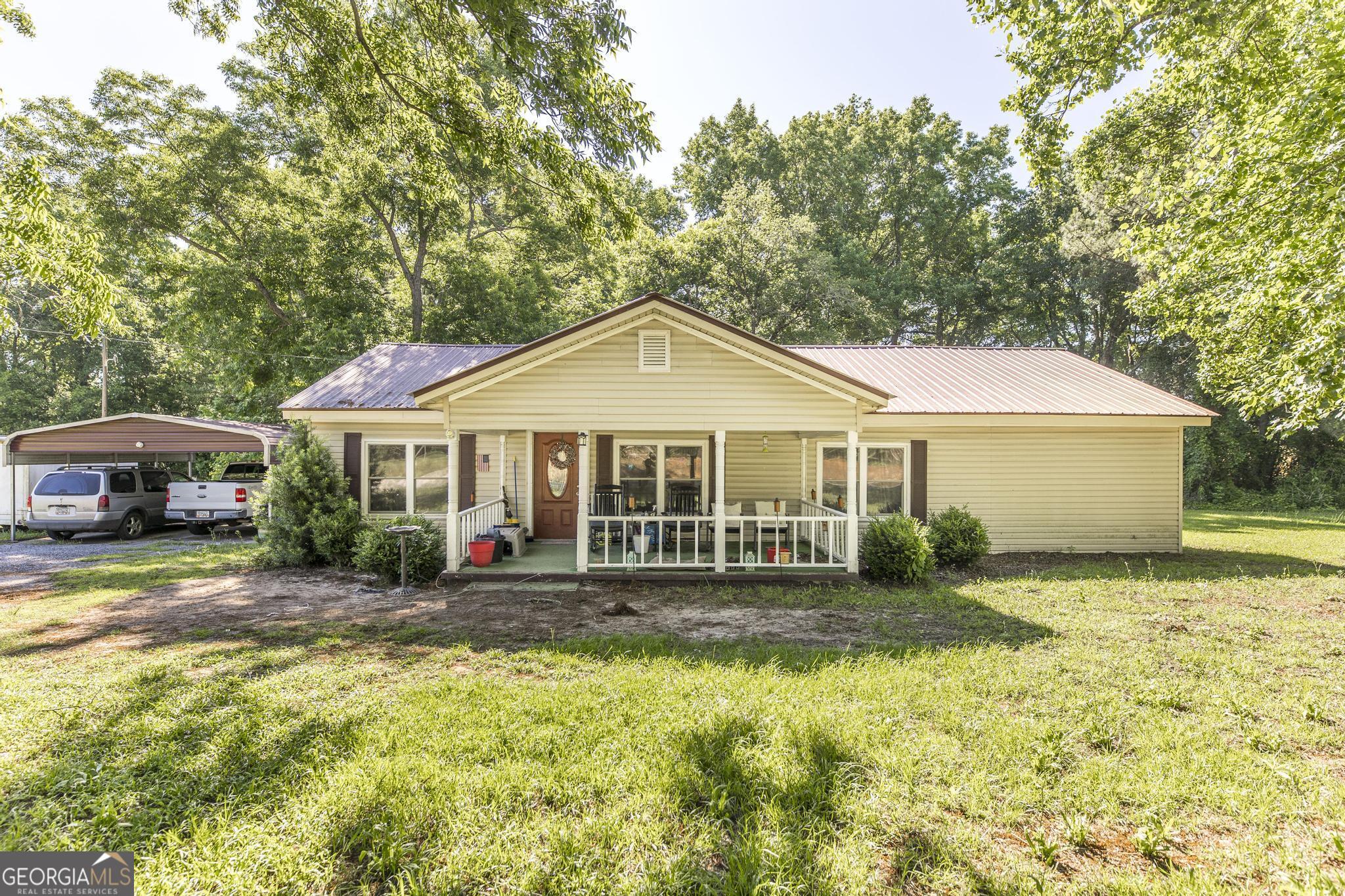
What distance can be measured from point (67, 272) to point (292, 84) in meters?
3.91

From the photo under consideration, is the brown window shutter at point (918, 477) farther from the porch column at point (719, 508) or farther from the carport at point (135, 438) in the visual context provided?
the carport at point (135, 438)

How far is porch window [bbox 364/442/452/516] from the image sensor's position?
11.6 m

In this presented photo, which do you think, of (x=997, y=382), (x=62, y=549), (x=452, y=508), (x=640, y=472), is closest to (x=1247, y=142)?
(x=997, y=382)

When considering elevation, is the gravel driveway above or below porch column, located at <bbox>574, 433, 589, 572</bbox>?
below

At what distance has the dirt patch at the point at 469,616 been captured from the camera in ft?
21.1

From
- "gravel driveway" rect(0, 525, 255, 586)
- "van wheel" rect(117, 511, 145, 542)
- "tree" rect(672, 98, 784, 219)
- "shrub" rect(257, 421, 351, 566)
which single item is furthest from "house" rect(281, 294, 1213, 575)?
"tree" rect(672, 98, 784, 219)

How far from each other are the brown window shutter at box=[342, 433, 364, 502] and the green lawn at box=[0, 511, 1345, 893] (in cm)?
521

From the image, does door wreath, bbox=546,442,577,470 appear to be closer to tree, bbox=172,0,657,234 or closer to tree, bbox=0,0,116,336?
tree, bbox=172,0,657,234

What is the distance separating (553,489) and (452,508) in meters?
3.46

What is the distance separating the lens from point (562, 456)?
486 inches

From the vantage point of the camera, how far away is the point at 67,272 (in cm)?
705

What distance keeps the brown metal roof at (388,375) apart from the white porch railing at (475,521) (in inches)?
93.8

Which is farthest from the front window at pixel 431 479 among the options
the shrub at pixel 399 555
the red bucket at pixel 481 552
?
the red bucket at pixel 481 552

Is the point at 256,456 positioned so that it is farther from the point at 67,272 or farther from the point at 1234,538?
the point at 1234,538
